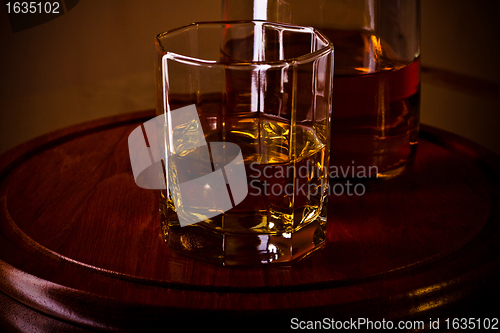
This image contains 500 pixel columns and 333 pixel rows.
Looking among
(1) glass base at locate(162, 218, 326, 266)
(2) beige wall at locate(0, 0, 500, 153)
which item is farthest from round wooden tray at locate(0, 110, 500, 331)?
(2) beige wall at locate(0, 0, 500, 153)

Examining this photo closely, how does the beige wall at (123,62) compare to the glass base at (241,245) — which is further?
the beige wall at (123,62)

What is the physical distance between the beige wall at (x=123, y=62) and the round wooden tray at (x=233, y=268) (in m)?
0.58

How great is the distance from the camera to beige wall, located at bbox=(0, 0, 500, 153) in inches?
39.4

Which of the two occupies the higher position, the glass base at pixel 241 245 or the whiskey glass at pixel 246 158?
the whiskey glass at pixel 246 158

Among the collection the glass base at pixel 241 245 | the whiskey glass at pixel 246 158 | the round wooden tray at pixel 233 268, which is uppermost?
the whiskey glass at pixel 246 158

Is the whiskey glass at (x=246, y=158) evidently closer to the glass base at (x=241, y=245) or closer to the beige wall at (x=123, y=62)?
the glass base at (x=241, y=245)

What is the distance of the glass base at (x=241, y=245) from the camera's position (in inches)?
13.4

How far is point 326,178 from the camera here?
367 millimetres

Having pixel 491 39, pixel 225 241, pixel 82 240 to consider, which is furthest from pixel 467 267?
pixel 491 39

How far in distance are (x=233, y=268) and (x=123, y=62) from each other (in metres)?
0.80

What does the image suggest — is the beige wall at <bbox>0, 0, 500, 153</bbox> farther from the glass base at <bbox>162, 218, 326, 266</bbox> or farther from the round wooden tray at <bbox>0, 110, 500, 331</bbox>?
the glass base at <bbox>162, 218, 326, 266</bbox>

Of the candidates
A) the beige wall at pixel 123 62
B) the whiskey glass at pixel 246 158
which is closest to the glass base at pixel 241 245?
the whiskey glass at pixel 246 158

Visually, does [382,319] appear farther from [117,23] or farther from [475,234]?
[117,23]

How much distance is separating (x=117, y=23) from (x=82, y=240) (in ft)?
2.40
